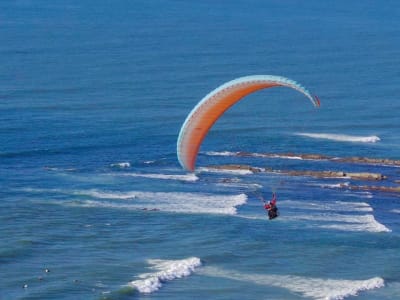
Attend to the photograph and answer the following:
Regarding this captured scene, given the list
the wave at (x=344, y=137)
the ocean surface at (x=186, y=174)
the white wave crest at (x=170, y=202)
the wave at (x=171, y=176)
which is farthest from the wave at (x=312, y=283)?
the wave at (x=344, y=137)

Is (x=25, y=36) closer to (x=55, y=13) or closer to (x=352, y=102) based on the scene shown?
(x=55, y=13)

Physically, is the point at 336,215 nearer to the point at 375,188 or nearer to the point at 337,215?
the point at 337,215

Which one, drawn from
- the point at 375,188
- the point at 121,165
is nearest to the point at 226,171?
the point at 121,165

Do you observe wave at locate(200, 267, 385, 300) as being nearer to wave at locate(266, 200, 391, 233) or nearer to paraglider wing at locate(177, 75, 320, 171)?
paraglider wing at locate(177, 75, 320, 171)

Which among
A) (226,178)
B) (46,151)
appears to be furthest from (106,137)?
(226,178)

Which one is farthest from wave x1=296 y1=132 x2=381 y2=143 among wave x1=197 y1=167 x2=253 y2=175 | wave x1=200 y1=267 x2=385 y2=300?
wave x1=200 y1=267 x2=385 y2=300
